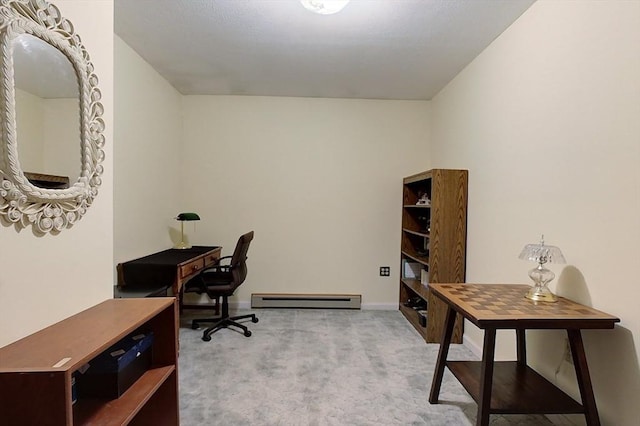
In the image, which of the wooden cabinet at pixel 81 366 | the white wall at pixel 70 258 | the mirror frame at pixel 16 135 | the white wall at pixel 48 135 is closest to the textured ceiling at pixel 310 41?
the white wall at pixel 70 258

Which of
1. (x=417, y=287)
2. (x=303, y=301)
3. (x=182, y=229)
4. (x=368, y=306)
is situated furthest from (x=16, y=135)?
(x=368, y=306)

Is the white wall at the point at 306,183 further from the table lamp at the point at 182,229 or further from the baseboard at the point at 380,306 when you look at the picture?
the table lamp at the point at 182,229

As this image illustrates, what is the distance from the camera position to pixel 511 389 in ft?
5.53

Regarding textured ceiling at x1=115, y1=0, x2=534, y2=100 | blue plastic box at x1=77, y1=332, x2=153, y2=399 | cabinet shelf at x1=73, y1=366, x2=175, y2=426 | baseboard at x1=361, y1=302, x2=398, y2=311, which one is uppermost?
textured ceiling at x1=115, y1=0, x2=534, y2=100

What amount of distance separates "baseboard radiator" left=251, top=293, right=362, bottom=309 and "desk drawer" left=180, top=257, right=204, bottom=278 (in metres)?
0.96

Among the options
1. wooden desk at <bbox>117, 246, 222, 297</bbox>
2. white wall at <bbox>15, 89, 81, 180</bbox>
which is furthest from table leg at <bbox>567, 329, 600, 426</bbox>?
wooden desk at <bbox>117, 246, 222, 297</bbox>

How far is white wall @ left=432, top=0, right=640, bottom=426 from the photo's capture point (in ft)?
4.63

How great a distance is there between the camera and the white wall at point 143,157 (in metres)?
2.60

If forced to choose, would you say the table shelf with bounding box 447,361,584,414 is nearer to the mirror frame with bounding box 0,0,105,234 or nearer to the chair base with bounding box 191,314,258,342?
the chair base with bounding box 191,314,258,342

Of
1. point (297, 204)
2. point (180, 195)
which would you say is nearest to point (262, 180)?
point (297, 204)

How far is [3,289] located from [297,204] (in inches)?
118

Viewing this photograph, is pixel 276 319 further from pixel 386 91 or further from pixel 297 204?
pixel 386 91

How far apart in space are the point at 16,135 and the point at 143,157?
2.09 m

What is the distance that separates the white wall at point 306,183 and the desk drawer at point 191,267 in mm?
802
